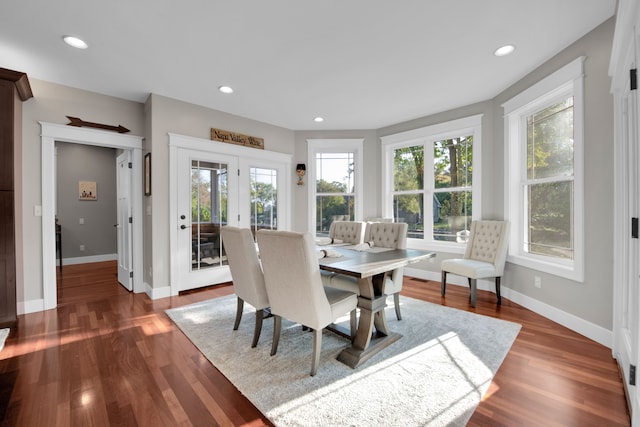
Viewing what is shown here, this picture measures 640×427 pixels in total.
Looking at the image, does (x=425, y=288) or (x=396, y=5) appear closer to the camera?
(x=396, y=5)

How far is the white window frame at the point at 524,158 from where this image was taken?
8.43 feet

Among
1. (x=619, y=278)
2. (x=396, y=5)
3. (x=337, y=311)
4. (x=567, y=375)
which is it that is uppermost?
(x=396, y=5)

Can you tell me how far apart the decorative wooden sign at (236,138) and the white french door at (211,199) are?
8cm

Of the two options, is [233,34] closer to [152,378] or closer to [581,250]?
[152,378]

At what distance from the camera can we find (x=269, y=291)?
84.5 inches

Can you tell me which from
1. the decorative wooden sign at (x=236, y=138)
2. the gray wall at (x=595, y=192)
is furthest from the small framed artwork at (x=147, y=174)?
the gray wall at (x=595, y=192)

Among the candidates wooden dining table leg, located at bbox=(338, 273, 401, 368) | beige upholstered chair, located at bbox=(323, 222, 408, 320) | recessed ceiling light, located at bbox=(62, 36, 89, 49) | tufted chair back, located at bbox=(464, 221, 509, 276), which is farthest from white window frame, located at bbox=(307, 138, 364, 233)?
recessed ceiling light, located at bbox=(62, 36, 89, 49)

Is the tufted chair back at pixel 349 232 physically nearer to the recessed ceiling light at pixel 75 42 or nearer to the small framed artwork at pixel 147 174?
the small framed artwork at pixel 147 174

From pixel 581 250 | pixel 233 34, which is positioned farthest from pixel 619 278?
pixel 233 34

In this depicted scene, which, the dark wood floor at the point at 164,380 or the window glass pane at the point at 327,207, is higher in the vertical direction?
the window glass pane at the point at 327,207

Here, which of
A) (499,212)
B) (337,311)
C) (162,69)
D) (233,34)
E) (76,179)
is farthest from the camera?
(76,179)

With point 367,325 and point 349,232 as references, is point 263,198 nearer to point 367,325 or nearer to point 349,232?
point 349,232

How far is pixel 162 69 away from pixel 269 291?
258 centimetres

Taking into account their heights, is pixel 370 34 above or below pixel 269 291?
above
